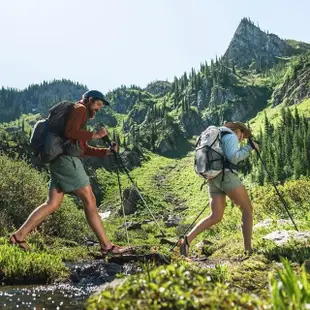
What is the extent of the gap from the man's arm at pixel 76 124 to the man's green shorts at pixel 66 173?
451mm

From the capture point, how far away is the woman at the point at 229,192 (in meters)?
8.41

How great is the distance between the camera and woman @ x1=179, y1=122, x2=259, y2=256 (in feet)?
27.6

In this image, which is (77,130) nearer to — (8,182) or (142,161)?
(8,182)

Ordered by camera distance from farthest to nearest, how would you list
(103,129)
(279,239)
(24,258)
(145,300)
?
(279,239) → (103,129) → (24,258) → (145,300)

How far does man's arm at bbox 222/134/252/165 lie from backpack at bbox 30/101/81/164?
3243mm

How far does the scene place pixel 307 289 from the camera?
2764 millimetres

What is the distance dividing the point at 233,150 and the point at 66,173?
3431mm

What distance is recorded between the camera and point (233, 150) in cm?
837

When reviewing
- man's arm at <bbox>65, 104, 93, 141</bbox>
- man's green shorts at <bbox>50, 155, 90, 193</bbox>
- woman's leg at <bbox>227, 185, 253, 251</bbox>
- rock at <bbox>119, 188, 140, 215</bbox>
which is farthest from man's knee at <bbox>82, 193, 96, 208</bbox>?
rock at <bbox>119, 188, 140, 215</bbox>

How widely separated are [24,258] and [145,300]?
457 centimetres

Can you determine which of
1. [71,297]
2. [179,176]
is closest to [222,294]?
[71,297]

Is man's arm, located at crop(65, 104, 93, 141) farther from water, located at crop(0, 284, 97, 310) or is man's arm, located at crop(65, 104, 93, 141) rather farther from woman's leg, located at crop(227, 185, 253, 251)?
woman's leg, located at crop(227, 185, 253, 251)

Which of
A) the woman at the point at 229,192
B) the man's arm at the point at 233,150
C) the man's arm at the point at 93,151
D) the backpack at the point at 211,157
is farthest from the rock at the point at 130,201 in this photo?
the man's arm at the point at 233,150

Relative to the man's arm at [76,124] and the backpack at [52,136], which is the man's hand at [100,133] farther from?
the backpack at [52,136]
